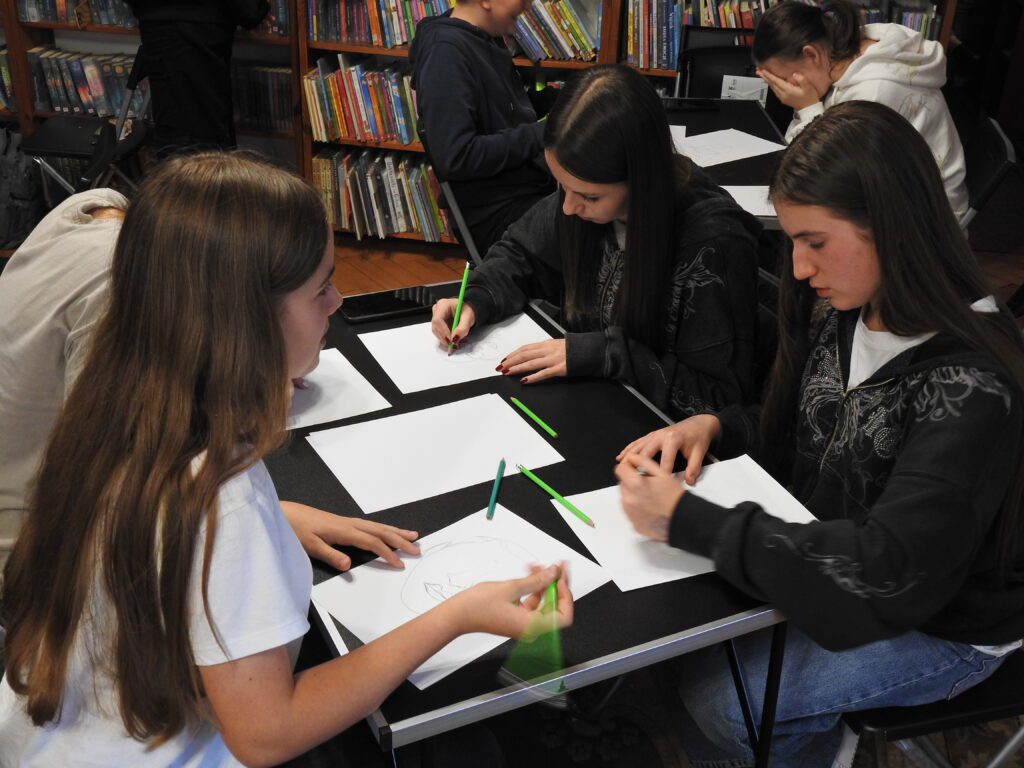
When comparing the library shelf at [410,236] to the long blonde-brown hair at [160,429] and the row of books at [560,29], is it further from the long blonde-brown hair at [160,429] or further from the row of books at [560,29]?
the long blonde-brown hair at [160,429]

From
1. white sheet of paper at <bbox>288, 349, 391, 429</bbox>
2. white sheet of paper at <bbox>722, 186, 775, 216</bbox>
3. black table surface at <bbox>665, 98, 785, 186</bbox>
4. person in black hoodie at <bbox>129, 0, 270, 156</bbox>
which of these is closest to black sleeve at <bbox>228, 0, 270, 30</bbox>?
person in black hoodie at <bbox>129, 0, 270, 156</bbox>

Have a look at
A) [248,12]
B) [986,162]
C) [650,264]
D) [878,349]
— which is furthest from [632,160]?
[248,12]

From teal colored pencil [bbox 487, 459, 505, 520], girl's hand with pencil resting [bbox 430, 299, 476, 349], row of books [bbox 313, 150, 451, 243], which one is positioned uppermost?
girl's hand with pencil resting [bbox 430, 299, 476, 349]

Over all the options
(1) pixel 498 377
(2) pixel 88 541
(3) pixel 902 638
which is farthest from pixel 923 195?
(2) pixel 88 541

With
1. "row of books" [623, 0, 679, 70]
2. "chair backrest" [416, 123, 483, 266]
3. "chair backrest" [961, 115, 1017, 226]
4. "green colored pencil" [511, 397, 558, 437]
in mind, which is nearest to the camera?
"green colored pencil" [511, 397, 558, 437]

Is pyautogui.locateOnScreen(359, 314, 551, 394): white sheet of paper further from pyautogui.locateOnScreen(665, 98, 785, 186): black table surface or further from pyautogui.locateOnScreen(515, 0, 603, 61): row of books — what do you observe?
pyautogui.locateOnScreen(515, 0, 603, 61): row of books

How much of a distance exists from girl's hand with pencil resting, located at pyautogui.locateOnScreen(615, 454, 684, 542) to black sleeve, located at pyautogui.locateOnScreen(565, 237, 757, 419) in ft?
1.34

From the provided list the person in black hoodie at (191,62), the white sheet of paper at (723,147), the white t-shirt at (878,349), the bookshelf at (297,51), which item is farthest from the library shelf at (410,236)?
the white t-shirt at (878,349)

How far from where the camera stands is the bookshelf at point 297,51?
12.3ft

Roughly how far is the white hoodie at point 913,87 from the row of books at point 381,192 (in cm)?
172

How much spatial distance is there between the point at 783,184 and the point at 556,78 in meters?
2.75

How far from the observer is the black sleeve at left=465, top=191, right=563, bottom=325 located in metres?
1.96

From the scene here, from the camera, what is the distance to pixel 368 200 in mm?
4055

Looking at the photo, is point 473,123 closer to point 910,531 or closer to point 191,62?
point 191,62
